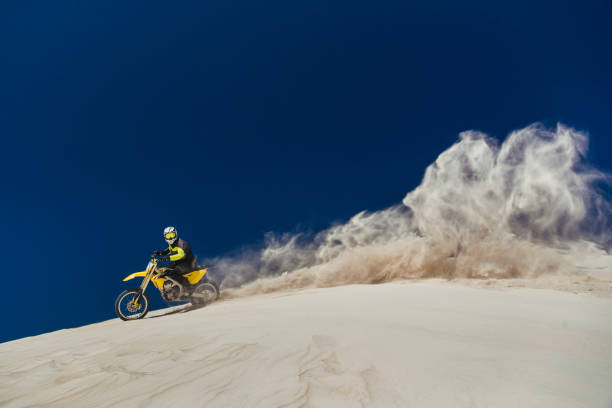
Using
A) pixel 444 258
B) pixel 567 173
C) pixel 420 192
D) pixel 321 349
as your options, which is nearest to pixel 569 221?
pixel 567 173

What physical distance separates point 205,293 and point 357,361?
780 centimetres

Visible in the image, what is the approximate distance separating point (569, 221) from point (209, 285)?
525 inches

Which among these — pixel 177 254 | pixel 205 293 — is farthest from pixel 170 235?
pixel 205 293

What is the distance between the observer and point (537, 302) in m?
4.20

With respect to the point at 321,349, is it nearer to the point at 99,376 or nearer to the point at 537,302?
the point at 99,376

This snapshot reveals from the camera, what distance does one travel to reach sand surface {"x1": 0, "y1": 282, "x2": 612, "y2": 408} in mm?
1849

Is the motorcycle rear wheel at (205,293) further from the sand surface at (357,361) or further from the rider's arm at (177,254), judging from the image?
the sand surface at (357,361)

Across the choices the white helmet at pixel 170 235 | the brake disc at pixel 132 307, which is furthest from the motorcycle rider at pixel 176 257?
the brake disc at pixel 132 307

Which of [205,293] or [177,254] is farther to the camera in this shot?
[205,293]

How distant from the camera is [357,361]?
2381 mm

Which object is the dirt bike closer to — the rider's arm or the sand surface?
the rider's arm

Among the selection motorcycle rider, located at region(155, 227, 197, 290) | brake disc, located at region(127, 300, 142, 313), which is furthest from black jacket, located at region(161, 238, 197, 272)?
brake disc, located at region(127, 300, 142, 313)

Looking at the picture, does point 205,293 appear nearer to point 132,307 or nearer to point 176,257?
point 176,257

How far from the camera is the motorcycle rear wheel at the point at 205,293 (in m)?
9.05
